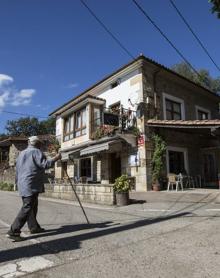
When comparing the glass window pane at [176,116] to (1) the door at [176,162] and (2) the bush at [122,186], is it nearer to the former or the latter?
(1) the door at [176,162]

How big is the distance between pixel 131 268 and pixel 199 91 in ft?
56.8

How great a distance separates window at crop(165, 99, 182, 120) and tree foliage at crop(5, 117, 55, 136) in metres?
39.0

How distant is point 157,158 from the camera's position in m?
15.2

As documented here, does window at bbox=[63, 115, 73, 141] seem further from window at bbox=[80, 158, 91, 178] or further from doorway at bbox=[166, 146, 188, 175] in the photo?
doorway at bbox=[166, 146, 188, 175]

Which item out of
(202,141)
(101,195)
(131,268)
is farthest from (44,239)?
(202,141)

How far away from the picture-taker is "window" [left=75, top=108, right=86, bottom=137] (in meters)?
19.2

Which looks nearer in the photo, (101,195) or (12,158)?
(101,195)

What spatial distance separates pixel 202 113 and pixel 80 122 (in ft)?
26.2

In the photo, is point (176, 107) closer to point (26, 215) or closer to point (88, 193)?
point (88, 193)

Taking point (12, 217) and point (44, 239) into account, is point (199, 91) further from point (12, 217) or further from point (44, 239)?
point (44, 239)

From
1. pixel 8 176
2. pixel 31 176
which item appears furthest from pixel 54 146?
pixel 31 176

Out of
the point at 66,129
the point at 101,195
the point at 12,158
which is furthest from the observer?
the point at 12,158

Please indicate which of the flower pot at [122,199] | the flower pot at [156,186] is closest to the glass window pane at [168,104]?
the flower pot at [156,186]

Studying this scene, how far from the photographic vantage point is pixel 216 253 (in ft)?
14.6
